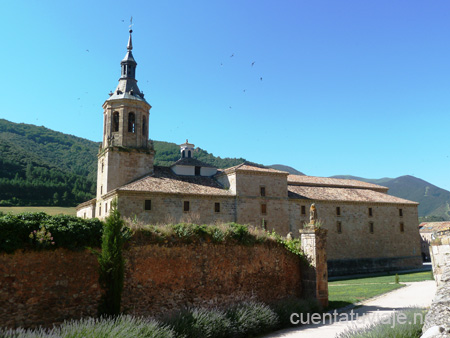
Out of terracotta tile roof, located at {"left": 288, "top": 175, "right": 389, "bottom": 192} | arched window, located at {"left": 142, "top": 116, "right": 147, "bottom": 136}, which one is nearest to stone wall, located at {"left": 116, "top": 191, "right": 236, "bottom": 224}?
arched window, located at {"left": 142, "top": 116, "right": 147, "bottom": 136}

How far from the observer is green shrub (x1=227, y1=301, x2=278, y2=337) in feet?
36.2

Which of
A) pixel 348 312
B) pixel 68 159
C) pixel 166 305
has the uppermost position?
pixel 68 159

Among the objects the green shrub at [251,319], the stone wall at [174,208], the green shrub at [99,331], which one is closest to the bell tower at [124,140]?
the stone wall at [174,208]

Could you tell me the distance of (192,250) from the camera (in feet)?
41.8

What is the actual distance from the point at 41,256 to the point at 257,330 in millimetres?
6623

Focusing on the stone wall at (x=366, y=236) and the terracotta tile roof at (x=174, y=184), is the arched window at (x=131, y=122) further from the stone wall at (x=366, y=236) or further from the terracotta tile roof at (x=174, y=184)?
the stone wall at (x=366, y=236)

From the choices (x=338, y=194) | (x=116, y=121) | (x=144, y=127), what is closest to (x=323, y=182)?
(x=338, y=194)

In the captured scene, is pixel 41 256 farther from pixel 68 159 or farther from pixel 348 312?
pixel 68 159

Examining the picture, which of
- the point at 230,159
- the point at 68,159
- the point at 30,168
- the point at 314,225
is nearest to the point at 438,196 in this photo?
the point at 230,159

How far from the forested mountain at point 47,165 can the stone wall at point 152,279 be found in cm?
5099

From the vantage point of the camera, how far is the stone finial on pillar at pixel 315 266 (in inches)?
615

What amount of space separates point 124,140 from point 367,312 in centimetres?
2331

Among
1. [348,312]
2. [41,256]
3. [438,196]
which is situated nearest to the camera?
[41,256]

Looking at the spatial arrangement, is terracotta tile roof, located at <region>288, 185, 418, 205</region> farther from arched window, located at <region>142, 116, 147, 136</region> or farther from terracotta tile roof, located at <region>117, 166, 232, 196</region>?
arched window, located at <region>142, 116, 147, 136</region>
